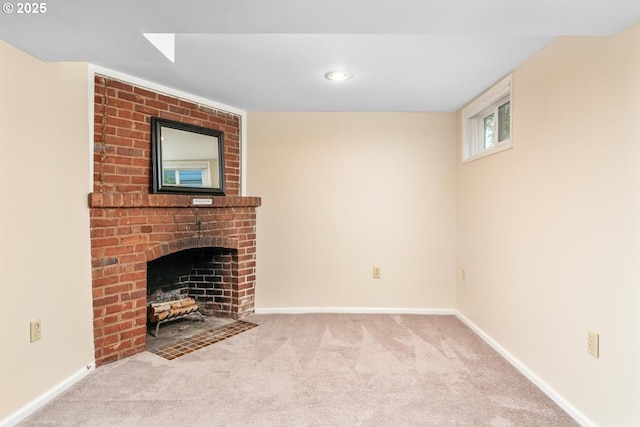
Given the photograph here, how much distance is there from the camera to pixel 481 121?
10.9 ft

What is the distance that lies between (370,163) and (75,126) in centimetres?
251

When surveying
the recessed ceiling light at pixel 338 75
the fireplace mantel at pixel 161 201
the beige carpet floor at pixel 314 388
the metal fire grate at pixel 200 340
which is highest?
the recessed ceiling light at pixel 338 75

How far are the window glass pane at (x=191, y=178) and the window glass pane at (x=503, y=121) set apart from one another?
2.59 metres

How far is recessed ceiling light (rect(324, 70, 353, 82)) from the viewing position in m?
2.52

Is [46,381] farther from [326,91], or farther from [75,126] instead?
[326,91]

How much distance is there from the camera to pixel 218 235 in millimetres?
3264

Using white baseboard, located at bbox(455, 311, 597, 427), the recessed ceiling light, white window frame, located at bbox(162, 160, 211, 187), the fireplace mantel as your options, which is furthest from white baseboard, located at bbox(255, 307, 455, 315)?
the recessed ceiling light

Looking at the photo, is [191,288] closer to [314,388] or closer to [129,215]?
[129,215]

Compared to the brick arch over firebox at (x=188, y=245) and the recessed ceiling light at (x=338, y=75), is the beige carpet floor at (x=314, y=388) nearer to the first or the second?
the brick arch over firebox at (x=188, y=245)

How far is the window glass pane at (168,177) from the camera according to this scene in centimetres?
282

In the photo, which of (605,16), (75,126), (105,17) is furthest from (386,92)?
(75,126)

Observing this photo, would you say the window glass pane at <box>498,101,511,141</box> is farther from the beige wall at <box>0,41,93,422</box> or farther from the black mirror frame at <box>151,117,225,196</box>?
the beige wall at <box>0,41,93,422</box>

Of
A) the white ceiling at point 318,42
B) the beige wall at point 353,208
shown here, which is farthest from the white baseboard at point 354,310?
the white ceiling at point 318,42

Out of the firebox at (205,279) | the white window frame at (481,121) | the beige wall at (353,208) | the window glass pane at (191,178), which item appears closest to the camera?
the white window frame at (481,121)
